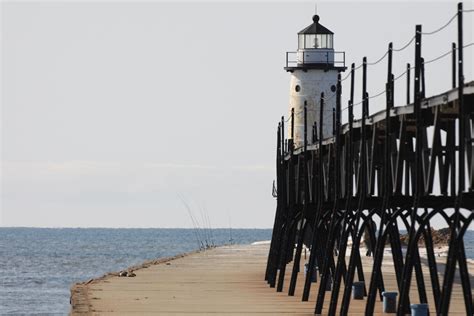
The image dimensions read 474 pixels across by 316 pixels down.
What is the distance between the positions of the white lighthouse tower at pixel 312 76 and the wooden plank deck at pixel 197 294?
7.70 metres

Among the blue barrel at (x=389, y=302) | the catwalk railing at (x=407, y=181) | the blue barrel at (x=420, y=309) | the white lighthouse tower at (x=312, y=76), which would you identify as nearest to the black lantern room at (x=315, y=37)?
the white lighthouse tower at (x=312, y=76)

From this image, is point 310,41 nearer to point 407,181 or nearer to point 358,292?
point 358,292

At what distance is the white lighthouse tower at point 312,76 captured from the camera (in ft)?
212

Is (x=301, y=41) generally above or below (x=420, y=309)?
above

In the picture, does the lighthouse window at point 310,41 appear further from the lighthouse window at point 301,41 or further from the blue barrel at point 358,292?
the blue barrel at point 358,292

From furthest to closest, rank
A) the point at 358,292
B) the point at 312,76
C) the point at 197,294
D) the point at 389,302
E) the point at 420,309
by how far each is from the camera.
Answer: the point at 312,76 < the point at 197,294 < the point at 358,292 < the point at 389,302 < the point at 420,309

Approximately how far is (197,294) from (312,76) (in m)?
24.1

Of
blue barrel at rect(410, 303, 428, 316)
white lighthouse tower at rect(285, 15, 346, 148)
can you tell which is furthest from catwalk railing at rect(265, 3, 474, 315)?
white lighthouse tower at rect(285, 15, 346, 148)

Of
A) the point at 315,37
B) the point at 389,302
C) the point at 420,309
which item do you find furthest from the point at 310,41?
the point at 420,309

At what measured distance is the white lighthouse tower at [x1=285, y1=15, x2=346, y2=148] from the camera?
64.6m

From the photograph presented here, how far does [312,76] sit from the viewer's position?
65.1 m

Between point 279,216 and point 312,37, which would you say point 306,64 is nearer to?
point 312,37

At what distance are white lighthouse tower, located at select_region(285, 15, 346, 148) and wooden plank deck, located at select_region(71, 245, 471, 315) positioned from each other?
7696 millimetres

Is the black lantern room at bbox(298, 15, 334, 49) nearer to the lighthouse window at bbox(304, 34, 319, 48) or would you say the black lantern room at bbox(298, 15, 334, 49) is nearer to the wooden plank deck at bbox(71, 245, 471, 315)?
the lighthouse window at bbox(304, 34, 319, 48)
